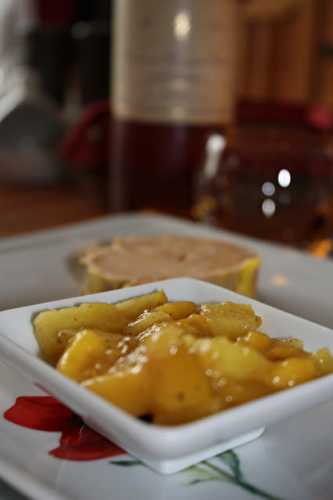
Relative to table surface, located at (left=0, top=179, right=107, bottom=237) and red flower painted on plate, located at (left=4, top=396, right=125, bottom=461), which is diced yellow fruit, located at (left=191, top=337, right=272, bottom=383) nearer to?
red flower painted on plate, located at (left=4, top=396, right=125, bottom=461)

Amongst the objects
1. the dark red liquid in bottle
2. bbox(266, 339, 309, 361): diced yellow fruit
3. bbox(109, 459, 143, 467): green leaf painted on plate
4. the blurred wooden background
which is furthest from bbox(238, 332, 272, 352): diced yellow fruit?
the blurred wooden background

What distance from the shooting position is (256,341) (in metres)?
0.59

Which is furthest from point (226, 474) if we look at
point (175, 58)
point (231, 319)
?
point (175, 58)

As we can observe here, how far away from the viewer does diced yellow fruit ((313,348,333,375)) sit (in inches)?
24.1

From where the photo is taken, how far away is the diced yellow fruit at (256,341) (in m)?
0.59

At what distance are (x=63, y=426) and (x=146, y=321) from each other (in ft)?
0.34

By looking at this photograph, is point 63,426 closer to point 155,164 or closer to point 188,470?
point 188,470

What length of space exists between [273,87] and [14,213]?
906 mm

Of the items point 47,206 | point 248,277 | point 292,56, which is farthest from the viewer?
point 292,56

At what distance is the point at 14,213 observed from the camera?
1534 mm

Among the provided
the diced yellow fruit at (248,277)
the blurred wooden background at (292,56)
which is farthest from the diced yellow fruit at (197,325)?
the blurred wooden background at (292,56)

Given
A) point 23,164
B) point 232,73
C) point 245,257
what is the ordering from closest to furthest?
1. point 245,257
2. point 232,73
3. point 23,164

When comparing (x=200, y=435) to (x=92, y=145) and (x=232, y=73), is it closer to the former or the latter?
(x=232, y=73)

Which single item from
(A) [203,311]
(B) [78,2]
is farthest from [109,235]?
(B) [78,2]
